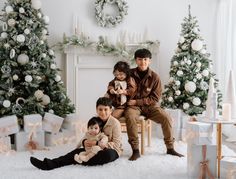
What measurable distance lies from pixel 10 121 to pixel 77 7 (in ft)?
7.33

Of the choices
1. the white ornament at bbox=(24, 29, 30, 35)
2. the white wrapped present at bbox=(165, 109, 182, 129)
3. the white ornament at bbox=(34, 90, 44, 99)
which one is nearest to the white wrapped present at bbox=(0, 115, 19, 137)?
the white ornament at bbox=(34, 90, 44, 99)

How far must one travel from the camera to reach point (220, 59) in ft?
20.2

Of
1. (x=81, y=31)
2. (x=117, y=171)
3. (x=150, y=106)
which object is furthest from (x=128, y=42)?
(x=117, y=171)

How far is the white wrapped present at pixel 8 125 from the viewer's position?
15.4 feet

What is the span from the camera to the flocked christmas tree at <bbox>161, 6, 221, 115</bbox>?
551cm

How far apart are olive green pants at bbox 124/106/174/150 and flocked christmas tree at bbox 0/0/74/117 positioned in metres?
1.11

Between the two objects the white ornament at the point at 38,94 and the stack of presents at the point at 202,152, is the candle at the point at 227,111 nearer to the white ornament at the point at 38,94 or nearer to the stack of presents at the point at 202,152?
the stack of presents at the point at 202,152

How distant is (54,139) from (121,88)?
3.47 ft

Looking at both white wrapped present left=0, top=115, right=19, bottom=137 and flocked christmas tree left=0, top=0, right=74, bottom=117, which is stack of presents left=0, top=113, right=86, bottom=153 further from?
flocked christmas tree left=0, top=0, right=74, bottom=117

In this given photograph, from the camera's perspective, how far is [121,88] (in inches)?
182

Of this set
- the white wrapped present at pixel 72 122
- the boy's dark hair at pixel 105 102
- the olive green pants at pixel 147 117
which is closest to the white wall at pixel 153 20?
the white wrapped present at pixel 72 122

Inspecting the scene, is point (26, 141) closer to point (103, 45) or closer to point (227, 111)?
point (103, 45)

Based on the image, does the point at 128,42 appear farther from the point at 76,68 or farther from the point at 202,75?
the point at 202,75

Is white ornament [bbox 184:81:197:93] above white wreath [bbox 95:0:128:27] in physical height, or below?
below
